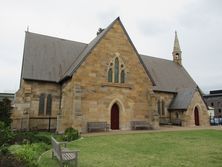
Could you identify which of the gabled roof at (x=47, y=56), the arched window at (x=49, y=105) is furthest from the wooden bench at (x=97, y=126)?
the gabled roof at (x=47, y=56)

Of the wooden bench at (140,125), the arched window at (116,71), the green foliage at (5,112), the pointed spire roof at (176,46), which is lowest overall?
the wooden bench at (140,125)

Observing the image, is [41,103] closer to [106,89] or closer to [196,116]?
[106,89]

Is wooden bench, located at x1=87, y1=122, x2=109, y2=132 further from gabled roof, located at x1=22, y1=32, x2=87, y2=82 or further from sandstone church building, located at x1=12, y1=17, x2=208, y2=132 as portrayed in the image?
gabled roof, located at x1=22, y1=32, x2=87, y2=82

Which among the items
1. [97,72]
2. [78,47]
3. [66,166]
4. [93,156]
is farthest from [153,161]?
[78,47]

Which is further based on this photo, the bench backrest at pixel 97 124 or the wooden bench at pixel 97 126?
the bench backrest at pixel 97 124

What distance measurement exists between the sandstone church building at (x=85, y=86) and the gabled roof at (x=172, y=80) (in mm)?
8610

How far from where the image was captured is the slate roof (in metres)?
22.7

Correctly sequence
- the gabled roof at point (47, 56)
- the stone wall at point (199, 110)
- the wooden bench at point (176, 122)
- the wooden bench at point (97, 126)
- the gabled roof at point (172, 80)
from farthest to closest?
the gabled roof at point (172, 80)
the wooden bench at point (176, 122)
the stone wall at point (199, 110)
the gabled roof at point (47, 56)
the wooden bench at point (97, 126)

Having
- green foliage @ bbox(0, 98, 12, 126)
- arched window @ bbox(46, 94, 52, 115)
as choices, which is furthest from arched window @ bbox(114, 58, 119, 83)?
green foliage @ bbox(0, 98, 12, 126)

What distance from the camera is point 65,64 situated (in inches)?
1002

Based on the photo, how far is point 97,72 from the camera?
850 inches

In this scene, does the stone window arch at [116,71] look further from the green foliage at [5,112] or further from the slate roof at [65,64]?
the green foliage at [5,112]

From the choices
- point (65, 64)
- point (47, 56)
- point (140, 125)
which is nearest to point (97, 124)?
point (140, 125)

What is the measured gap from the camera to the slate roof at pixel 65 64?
74.5 ft
